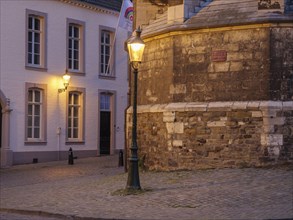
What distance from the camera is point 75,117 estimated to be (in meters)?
29.8

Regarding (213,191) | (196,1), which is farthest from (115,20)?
(213,191)

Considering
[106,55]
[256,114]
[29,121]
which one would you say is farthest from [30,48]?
[256,114]

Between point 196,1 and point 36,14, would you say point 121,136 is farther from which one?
point 196,1

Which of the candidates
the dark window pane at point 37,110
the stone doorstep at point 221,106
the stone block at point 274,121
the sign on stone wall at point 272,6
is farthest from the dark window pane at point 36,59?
the stone block at point 274,121

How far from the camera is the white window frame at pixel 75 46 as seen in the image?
2947 centimetres

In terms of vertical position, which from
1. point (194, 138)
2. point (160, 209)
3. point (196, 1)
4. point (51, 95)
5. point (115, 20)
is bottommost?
point (160, 209)

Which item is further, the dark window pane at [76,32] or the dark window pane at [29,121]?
the dark window pane at [76,32]

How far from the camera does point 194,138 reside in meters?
17.3

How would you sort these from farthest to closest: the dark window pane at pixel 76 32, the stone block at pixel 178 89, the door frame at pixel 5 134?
the dark window pane at pixel 76 32, the door frame at pixel 5 134, the stone block at pixel 178 89

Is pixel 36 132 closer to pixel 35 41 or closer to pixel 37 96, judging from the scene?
pixel 37 96

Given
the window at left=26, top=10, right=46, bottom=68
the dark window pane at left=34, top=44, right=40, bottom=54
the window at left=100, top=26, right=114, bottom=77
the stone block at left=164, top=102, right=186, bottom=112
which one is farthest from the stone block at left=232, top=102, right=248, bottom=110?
the window at left=100, top=26, right=114, bottom=77

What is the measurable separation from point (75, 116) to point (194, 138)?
43.9 ft

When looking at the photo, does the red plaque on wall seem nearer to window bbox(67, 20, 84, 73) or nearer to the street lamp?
the street lamp

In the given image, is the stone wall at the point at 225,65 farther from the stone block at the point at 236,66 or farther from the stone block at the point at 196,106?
the stone block at the point at 196,106
